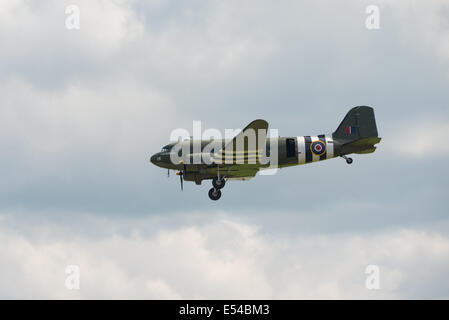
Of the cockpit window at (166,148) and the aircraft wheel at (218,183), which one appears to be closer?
the aircraft wheel at (218,183)

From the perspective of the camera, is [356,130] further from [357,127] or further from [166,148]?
[166,148]

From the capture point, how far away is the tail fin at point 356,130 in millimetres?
60469

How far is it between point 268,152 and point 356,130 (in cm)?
752

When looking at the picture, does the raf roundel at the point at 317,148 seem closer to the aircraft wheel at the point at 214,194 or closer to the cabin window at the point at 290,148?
the cabin window at the point at 290,148

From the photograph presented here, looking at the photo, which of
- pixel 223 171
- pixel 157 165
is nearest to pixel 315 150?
pixel 223 171

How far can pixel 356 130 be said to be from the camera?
6128cm

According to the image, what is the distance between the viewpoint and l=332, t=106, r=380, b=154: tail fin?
6047 cm

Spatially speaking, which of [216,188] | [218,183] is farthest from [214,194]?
[218,183]

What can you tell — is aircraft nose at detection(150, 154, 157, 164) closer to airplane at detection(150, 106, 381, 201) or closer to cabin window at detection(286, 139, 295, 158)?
airplane at detection(150, 106, 381, 201)

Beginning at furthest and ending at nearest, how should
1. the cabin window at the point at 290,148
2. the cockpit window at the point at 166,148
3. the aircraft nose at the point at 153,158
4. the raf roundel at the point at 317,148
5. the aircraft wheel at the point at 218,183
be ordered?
1. the aircraft nose at the point at 153,158
2. the cockpit window at the point at 166,148
3. the aircraft wheel at the point at 218,183
4. the raf roundel at the point at 317,148
5. the cabin window at the point at 290,148

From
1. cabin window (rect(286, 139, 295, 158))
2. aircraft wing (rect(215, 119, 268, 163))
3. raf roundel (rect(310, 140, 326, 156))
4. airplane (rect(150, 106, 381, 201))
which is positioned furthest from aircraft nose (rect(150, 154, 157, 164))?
raf roundel (rect(310, 140, 326, 156))

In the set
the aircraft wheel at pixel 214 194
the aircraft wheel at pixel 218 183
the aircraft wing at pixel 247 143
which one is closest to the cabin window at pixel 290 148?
the aircraft wing at pixel 247 143

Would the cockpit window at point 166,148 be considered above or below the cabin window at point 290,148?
above
